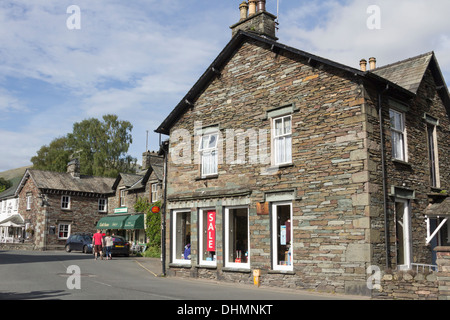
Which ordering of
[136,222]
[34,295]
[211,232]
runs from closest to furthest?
[34,295], [211,232], [136,222]

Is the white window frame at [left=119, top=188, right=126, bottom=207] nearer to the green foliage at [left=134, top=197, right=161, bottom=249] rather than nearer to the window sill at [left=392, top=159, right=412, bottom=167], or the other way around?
the green foliage at [left=134, top=197, right=161, bottom=249]

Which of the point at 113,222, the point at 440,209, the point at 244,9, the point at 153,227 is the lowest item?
the point at 153,227

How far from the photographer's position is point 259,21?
18812mm

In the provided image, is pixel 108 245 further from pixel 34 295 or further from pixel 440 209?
pixel 440 209

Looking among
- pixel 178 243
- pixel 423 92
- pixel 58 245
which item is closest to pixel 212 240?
pixel 178 243

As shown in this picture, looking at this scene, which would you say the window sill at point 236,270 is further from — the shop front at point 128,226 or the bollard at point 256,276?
the shop front at point 128,226

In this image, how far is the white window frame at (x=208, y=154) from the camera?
18.2 meters

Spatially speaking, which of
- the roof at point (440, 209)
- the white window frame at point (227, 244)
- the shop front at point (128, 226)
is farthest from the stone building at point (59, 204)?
the roof at point (440, 209)

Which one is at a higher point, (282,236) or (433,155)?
(433,155)

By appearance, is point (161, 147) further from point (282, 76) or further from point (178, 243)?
point (282, 76)

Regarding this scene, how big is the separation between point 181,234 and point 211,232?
231cm

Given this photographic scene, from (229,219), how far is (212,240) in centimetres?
119

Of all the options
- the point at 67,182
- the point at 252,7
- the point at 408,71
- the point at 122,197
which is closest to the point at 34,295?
the point at 252,7

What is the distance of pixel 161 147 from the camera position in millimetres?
20969
